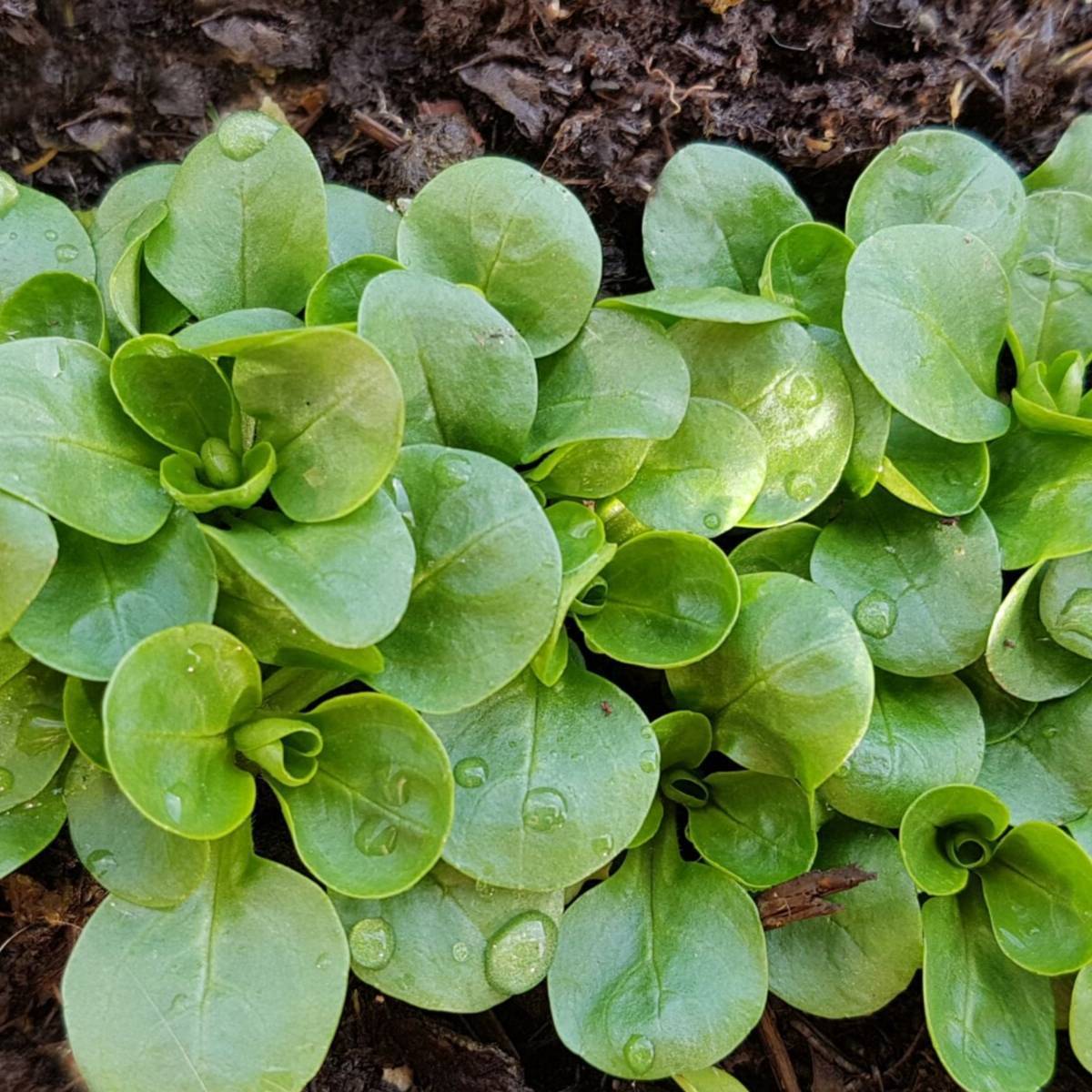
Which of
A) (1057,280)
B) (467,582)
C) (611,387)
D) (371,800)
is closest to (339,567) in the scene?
(467,582)

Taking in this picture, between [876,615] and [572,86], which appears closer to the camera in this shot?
[876,615]

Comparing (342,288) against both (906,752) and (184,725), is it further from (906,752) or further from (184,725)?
(906,752)

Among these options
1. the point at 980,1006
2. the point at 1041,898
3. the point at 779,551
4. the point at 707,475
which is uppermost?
the point at 707,475

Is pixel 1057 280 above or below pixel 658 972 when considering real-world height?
above

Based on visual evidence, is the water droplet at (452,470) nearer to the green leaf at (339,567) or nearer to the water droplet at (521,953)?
the green leaf at (339,567)

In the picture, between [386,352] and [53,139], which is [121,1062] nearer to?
[386,352]

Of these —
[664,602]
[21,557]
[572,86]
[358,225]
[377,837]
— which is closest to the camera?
[21,557]
